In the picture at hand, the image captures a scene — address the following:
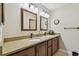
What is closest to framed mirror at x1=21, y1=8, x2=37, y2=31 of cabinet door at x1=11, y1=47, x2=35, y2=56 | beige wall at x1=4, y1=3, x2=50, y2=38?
beige wall at x1=4, y1=3, x2=50, y2=38

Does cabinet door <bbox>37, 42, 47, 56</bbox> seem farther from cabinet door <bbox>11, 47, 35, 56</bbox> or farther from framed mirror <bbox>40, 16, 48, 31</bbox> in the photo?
framed mirror <bbox>40, 16, 48, 31</bbox>

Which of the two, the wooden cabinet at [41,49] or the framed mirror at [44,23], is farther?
the framed mirror at [44,23]

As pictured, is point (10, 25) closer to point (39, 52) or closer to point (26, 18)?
point (26, 18)

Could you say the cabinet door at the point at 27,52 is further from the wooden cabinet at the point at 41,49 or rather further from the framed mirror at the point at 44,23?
the framed mirror at the point at 44,23

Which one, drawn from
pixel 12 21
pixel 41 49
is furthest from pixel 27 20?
pixel 41 49

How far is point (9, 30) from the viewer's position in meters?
1.75

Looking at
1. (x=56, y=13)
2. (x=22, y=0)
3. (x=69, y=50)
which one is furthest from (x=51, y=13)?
(x=69, y=50)

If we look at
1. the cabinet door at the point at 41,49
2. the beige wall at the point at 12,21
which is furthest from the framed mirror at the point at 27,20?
the cabinet door at the point at 41,49

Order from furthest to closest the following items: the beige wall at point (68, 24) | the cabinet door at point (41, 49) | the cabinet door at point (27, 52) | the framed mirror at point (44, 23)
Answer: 1. the framed mirror at point (44, 23)
2. the cabinet door at point (41, 49)
3. the beige wall at point (68, 24)
4. the cabinet door at point (27, 52)

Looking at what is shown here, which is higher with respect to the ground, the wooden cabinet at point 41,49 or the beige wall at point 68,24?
the beige wall at point 68,24

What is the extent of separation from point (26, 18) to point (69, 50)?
2.93 ft

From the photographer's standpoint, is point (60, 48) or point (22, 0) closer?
point (22, 0)

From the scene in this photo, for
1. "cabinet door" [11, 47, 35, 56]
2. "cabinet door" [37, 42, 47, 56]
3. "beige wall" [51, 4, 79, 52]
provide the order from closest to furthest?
"cabinet door" [11, 47, 35, 56], "beige wall" [51, 4, 79, 52], "cabinet door" [37, 42, 47, 56]

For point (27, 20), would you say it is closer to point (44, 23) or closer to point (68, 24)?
point (44, 23)
